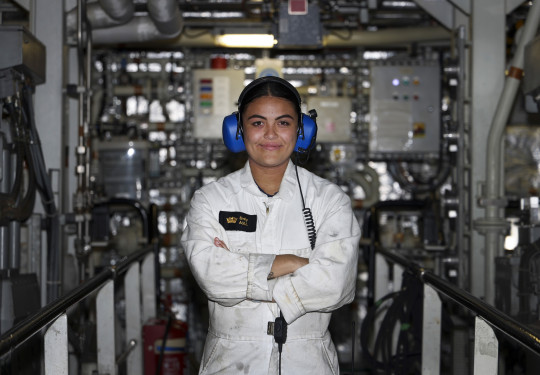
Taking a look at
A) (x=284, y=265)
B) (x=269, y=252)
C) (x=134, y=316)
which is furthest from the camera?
(x=134, y=316)

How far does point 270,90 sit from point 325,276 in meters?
0.72

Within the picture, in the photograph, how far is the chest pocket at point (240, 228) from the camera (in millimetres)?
2564

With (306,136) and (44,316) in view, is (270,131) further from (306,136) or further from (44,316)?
(44,316)

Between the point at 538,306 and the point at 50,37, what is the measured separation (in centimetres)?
381

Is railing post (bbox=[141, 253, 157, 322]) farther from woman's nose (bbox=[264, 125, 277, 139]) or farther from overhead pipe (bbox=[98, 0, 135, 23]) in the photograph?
woman's nose (bbox=[264, 125, 277, 139])

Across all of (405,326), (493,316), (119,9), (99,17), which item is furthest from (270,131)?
(99,17)

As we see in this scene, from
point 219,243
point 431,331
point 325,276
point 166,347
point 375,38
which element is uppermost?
point 375,38

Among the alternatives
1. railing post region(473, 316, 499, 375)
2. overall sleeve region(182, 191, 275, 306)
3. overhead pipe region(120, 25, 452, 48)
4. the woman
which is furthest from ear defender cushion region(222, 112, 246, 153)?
overhead pipe region(120, 25, 452, 48)

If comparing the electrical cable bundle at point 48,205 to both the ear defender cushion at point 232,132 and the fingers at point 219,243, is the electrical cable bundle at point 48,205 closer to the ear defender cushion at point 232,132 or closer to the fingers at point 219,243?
the ear defender cushion at point 232,132

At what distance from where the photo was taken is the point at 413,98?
7.81 meters

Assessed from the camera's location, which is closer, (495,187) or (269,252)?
(269,252)

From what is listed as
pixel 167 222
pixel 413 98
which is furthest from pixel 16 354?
pixel 413 98

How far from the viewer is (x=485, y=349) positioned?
94.3 inches

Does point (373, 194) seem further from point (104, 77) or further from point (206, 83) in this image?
point (104, 77)
